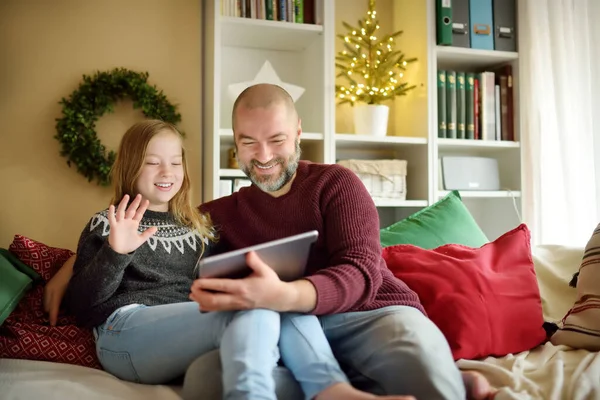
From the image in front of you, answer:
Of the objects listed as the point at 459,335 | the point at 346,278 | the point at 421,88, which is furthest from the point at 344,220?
the point at 421,88

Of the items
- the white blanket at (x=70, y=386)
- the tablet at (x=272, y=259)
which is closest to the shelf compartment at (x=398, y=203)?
the tablet at (x=272, y=259)

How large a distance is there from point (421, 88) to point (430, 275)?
1285 mm

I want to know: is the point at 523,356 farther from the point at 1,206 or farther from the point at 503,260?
the point at 1,206

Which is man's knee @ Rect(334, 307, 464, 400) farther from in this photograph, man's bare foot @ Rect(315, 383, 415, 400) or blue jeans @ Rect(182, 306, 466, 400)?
man's bare foot @ Rect(315, 383, 415, 400)

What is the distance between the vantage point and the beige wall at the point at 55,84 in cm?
228

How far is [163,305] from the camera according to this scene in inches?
48.1

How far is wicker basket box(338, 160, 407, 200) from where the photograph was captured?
242 centimetres

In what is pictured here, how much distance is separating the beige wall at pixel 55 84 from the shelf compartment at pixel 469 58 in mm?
1186

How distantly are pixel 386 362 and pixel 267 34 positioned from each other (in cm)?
172

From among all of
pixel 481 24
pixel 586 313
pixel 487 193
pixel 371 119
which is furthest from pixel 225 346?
pixel 481 24

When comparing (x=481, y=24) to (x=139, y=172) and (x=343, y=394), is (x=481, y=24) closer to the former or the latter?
(x=139, y=172)

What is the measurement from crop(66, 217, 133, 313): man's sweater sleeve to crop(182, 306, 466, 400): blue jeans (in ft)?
1.03

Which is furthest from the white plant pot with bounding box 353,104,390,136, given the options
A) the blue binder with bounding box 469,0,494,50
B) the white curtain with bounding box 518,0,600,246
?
the white curtain with bounding box 518,0,600,246

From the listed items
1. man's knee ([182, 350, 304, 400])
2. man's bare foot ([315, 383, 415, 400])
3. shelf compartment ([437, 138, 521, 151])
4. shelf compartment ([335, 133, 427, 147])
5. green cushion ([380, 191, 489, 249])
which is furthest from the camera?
shelf compartment ([437, 138, 521, 151])
